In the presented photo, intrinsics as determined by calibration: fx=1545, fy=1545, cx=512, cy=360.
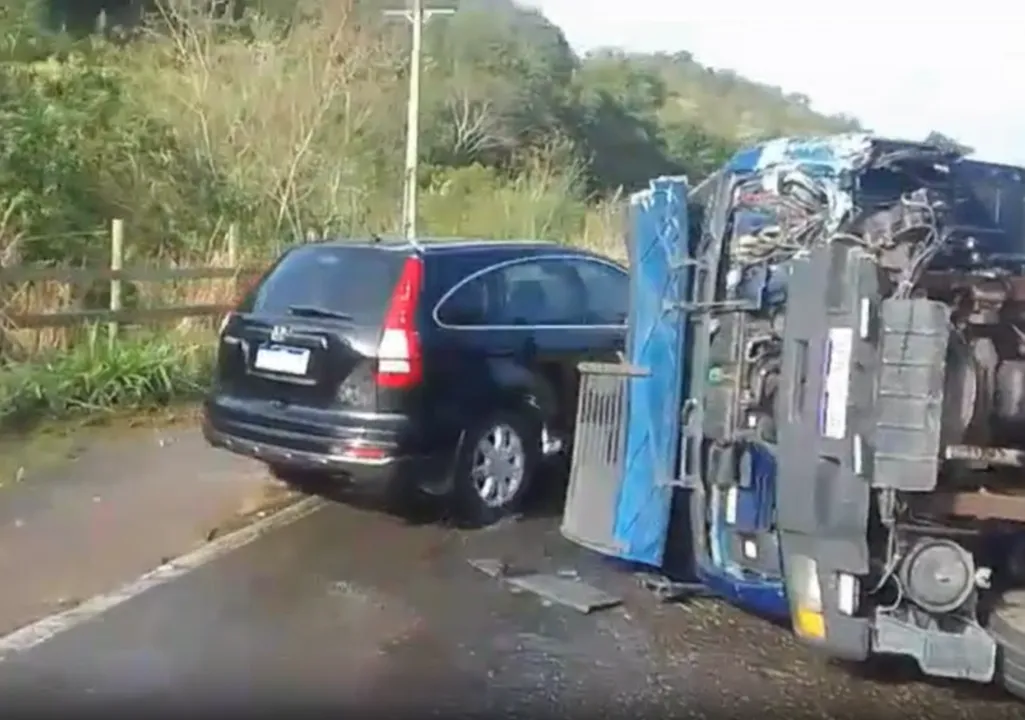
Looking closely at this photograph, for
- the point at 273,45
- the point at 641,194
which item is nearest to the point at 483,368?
the point at 641,194

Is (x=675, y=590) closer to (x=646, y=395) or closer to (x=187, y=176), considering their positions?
(x=646, y=395)

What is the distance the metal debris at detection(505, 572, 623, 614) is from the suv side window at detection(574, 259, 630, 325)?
7.78ft

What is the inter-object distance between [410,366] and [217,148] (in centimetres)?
1390

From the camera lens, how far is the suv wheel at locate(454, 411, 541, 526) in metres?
8.98

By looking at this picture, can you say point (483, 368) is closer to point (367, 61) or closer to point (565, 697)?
point (565, 697)

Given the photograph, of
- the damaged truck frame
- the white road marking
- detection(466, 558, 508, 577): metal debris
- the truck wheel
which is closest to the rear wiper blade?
the white road marking

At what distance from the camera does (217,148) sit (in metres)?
21.7

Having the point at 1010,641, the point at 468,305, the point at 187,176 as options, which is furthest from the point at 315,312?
the point at 187,176

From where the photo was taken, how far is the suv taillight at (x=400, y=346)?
8.55 meters

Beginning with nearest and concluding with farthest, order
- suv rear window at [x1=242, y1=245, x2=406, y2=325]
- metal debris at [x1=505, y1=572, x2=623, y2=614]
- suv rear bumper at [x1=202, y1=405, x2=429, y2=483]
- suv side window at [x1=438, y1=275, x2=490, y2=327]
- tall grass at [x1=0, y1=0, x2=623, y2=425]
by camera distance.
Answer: metal debris at [x1=505, y1=572, x2=623, y2=614], suv rear bumper at [x1=202, y1=405, x2=429, y2=483], suv rear window at [x1=242, y1=245, x2=406, y2=325], suv side window at [x1=438, y1=275, x2=490, y2=327], tall grass at [x1=0, y1=0, x2=623, y2=425]

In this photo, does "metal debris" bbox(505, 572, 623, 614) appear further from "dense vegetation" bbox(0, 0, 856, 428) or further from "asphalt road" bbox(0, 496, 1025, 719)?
"dense vegetation" bbox(0, 0, 856, 428)

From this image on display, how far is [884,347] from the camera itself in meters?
5.17

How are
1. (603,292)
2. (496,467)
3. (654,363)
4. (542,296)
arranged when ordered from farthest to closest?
(603,292)
(542,296)
(496,467)
(654,363)

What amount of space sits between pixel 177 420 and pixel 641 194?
645 cm
